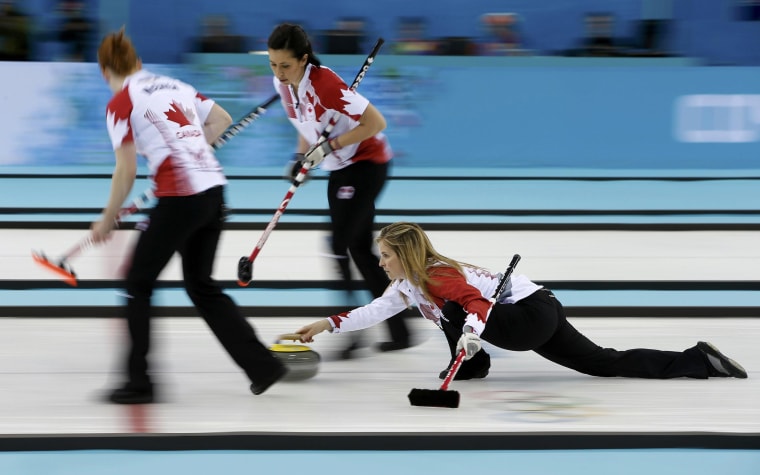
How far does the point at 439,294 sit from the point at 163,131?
4.31ft

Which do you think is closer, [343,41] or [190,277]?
[190,277]

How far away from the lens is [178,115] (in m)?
4.61

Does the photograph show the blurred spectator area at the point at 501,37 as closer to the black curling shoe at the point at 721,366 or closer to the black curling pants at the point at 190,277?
the black curling shoe at the point at 721,366

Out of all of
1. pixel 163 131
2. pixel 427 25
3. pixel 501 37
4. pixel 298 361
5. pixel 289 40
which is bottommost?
pixel 427 25

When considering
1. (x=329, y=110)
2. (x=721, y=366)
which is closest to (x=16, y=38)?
(x=329, y=110)

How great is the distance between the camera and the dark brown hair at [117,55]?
4539mm

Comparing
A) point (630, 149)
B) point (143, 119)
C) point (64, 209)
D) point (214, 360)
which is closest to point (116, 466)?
point (143, 119)

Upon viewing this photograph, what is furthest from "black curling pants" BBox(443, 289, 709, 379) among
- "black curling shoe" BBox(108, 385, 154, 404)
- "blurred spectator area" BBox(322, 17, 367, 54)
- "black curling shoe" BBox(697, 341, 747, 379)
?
"blurred spectator area" BBox(322, 17, 367, 54)

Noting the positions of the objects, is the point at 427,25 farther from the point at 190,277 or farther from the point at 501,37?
the point at 190,277

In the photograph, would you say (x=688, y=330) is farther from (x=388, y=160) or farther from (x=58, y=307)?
(x=58, y=307)

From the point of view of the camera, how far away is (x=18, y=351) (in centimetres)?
571

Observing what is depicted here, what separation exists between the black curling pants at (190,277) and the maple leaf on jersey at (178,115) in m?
0.29

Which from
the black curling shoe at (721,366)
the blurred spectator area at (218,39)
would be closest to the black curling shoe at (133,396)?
the black curling shoe at (721,366)

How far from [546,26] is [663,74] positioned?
4.88m
